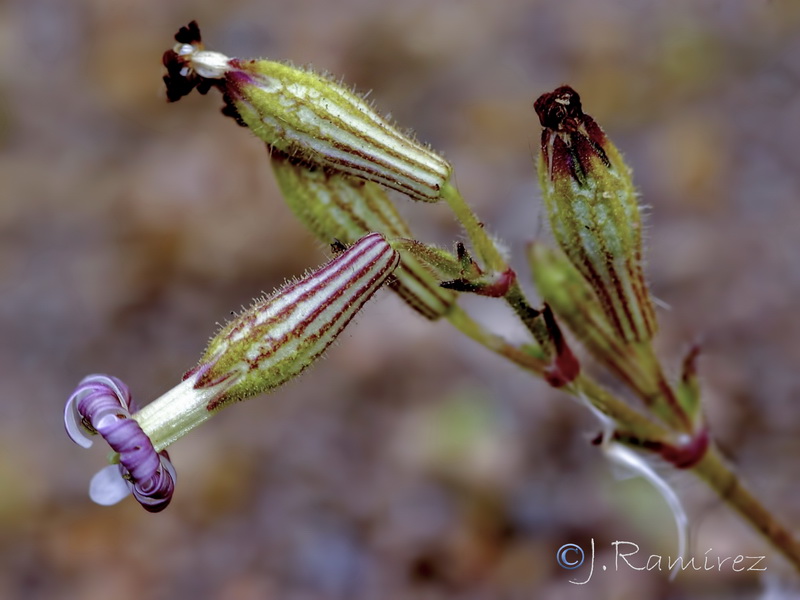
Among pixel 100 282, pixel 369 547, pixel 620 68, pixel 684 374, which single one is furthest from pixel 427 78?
pixel 684 374

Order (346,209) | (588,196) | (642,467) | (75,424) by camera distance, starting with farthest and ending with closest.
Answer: (642,467) < (346,209) < (588,196) < (75,424)

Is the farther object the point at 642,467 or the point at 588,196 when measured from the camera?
the point at 642,467

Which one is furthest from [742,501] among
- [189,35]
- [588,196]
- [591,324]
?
[189,35]

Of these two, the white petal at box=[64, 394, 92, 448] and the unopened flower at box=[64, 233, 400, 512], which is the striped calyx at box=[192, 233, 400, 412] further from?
the white petal at box=[64, 394, 92, 448]

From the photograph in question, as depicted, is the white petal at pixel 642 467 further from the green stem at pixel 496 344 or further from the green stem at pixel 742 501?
the green stem at pixel 496 344

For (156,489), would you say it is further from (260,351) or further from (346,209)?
(346,209)

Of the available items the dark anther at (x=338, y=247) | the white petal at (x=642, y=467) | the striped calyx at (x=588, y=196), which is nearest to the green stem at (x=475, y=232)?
the striped calyx at (x=588, y=196)
